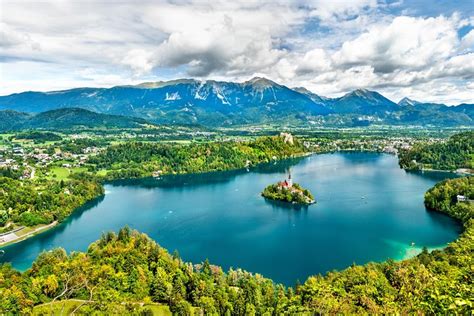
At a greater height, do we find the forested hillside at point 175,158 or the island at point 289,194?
the forested hillside at point 175,158

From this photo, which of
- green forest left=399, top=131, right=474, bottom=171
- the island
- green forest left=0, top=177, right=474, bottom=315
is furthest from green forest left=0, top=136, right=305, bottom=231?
green forest left=399, top=131, right=474, bottom=171

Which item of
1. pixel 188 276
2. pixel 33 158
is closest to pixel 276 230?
pixel 188 276

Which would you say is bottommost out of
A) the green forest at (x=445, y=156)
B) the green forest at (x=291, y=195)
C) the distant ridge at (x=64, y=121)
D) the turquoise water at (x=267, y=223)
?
the turquoise water at (x=267, y=223)

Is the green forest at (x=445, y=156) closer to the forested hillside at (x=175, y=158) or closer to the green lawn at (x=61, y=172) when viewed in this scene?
the forested hillside at (x=175, y=158)

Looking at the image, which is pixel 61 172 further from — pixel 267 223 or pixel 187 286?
pixel 187 286

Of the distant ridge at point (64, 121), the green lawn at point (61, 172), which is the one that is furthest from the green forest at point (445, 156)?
the distant ridge at point (64, 121)

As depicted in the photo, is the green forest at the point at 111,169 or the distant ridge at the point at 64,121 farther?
the distant ridge at the point at 64,121

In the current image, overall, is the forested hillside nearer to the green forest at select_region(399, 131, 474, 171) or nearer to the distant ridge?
the green forest at select_region(399, 131, 474, 171)
